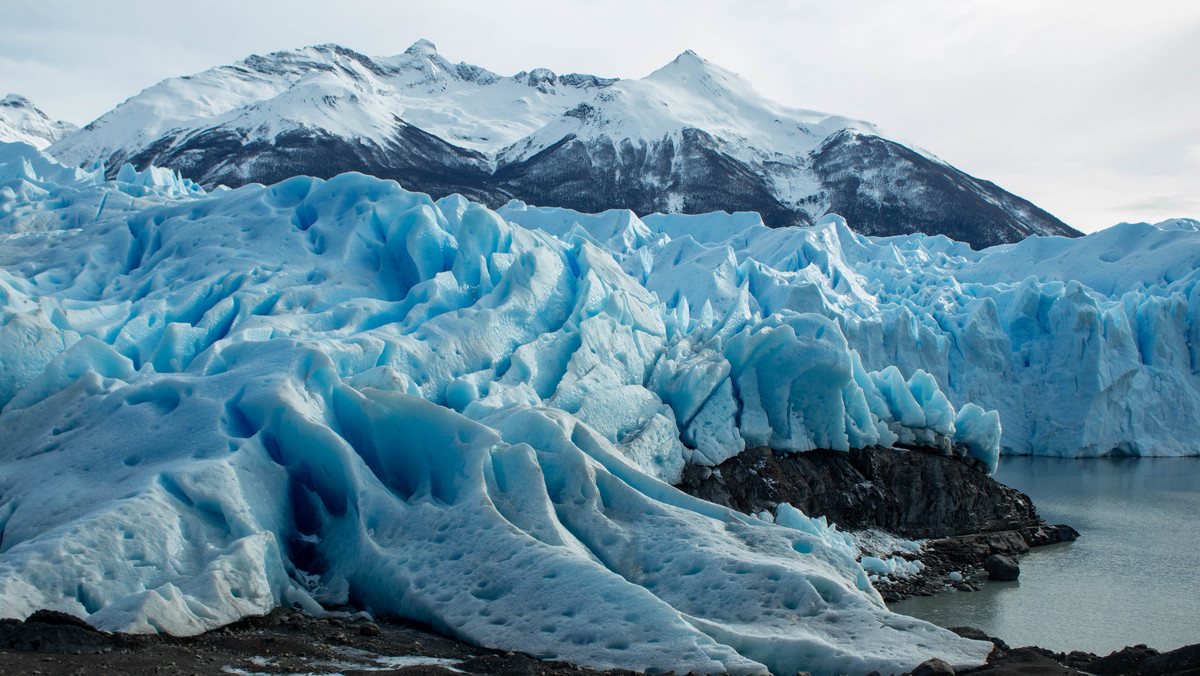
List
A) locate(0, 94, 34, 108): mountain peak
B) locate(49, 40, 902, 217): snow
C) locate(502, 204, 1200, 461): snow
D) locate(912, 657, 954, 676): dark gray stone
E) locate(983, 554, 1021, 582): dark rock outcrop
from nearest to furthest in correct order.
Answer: locate(912, 657, 954, 676): dark gray stone
locate(983, 554, 1021, 582): dark rock outcrop
locate(502, 204, 1200, 461): snow
locate(49, 40, 902, 217): snow
locate(0, 94, 34, 108): mountain peak

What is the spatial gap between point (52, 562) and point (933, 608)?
6.58 m

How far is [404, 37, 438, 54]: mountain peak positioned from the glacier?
10142 cm

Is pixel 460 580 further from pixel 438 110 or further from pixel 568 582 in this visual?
pixel 438 110

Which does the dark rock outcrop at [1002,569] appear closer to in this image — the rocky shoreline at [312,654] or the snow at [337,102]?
the rocky shoreline at [312,654]

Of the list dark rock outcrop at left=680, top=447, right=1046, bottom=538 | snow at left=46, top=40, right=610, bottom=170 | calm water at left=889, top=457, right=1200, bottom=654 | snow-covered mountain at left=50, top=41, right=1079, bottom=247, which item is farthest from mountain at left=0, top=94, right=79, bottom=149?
calm water at left=889, top=457, right=1200, bottom=654

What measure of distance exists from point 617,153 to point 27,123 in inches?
2891

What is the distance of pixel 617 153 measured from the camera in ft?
175

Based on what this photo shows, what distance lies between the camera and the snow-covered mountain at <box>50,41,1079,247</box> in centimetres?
4344

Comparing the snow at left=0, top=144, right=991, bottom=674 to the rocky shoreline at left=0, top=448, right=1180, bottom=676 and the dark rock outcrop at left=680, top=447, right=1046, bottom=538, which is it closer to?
the rocky shoreline at left=0, top=448, right=1180, bottom=676

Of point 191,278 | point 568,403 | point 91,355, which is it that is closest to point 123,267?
point 191,278

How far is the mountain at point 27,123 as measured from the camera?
8458cm

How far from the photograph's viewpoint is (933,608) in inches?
287

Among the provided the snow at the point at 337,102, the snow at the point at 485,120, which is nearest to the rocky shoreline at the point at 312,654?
the snow at the point at 485,120

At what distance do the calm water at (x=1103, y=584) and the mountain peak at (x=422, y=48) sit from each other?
10836cm
